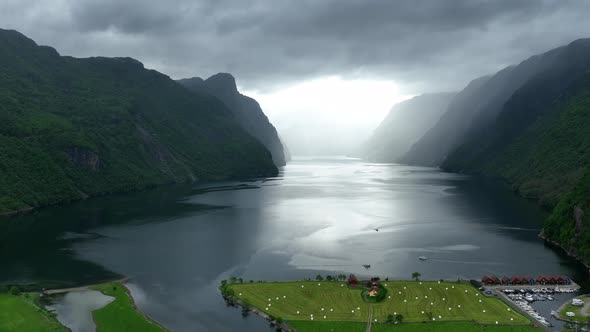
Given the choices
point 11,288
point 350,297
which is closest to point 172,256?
point 11,288

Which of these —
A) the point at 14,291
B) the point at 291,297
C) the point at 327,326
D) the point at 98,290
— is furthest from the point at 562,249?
the point at 14,291

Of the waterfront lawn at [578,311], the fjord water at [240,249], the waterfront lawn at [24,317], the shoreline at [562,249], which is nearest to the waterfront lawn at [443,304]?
the waterfront lawn at [578,311]

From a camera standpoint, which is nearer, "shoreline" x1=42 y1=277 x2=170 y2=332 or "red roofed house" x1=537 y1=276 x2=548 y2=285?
"shoreline" x1=42 y1=277 x2=170 y2=332

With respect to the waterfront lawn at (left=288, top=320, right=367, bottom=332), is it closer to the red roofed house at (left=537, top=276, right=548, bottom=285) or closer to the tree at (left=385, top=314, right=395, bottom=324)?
the tree at (left=385, top=314, right=395, bottom=324)

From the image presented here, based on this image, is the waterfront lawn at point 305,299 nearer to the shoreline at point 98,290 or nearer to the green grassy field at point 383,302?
the green grassy field at point 383,302

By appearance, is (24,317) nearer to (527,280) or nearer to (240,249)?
(240,249)

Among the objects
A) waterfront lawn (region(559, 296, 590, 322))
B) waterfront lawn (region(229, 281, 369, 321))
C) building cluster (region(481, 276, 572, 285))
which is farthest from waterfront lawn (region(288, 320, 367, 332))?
building cluster (region(481, 276, 572, 285))
